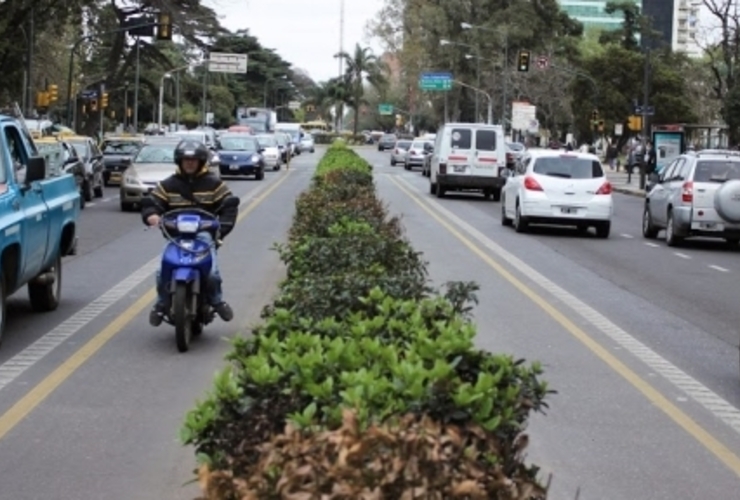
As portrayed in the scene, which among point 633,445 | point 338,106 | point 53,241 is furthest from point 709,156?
point 338,106

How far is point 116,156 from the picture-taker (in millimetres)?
46125

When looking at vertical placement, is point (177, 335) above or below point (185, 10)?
below

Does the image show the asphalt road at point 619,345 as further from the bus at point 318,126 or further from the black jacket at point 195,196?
the bus at point 318,126

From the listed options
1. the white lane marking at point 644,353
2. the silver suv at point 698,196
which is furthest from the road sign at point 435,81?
the white lane marking at point 644,353

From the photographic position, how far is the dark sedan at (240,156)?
5234 centimetres

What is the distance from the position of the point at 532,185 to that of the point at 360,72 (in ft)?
402

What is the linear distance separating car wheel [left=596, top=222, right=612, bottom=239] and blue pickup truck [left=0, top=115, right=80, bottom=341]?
15251 mm

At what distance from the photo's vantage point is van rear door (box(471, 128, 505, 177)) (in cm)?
4050

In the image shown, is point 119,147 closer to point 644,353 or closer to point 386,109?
point 644,353

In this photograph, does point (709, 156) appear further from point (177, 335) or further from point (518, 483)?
point (518, 483)

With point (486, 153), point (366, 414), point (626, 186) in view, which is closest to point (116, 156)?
point (486, 153)

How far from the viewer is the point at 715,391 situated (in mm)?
10766

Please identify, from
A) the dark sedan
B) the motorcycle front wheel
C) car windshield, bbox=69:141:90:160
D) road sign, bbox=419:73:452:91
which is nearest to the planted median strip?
the motorcycle front wheel

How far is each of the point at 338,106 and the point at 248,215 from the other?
5022 inches
